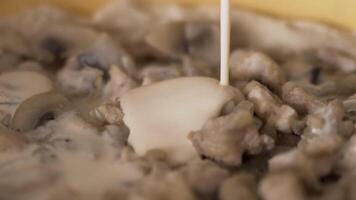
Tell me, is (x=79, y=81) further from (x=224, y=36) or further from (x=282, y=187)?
(x=282, y=187)

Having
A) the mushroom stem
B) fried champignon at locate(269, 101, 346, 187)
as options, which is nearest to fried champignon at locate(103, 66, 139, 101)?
the mushroom stem

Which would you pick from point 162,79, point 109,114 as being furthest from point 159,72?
point 109,114

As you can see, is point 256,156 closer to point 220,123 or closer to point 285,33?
point 220,123

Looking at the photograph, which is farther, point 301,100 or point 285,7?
point 285,7

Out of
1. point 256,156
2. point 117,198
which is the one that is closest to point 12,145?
point 117,198

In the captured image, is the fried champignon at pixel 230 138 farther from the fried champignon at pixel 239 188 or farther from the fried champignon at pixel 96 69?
the fried champignon at pixel 96 69
